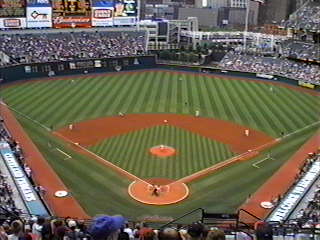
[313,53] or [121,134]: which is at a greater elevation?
[313,53]

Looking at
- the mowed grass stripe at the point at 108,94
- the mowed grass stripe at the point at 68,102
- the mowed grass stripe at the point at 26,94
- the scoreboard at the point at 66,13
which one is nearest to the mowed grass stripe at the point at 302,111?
the mowed grass stripe at the point at 108,94

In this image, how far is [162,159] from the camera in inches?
1380

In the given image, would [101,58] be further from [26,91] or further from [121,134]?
[121,134]

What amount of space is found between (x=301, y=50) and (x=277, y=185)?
43525 mm

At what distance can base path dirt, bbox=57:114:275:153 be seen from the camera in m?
39.4

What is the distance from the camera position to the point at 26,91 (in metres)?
55.5

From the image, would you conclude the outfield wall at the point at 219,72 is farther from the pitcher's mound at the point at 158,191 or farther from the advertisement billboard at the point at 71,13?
the pitcher's mound at the point at 158,191

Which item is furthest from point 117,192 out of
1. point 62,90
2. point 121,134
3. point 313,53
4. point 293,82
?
point 313,53

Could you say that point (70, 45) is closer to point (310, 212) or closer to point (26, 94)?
point (26, 94)

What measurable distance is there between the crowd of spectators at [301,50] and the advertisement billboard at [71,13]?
31136mm

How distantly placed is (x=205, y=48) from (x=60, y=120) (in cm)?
4297

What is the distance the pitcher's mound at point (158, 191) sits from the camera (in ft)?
95.0

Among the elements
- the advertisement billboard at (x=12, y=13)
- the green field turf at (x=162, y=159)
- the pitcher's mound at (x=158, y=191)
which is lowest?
the pitcher's mound at (x=158, y=191)

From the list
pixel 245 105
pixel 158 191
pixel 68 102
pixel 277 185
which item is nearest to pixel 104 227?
pixel 158 191
